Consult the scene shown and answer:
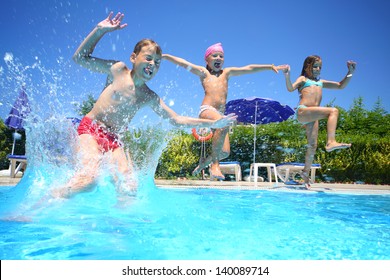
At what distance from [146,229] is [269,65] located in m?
3.94

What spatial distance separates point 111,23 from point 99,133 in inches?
44.3

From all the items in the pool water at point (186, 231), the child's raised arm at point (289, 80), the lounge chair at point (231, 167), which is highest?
the child's raised arm at point (289, 80)

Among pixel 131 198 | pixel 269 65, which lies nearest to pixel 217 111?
pixel 269 65

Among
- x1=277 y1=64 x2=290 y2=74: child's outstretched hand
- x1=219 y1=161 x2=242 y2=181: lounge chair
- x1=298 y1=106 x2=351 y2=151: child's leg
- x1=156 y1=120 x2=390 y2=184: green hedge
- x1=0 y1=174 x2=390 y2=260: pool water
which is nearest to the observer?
x1=0 y1=174 x2=390 y2=260: pool water

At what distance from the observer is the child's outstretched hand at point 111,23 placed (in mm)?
3475

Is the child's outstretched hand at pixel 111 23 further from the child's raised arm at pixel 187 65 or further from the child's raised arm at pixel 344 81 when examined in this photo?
the child's raised arm at pixel 344 81

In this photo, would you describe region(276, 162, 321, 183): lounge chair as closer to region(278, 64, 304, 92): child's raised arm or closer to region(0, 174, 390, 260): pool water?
region(278, 64, 304, 92): child's raised arm

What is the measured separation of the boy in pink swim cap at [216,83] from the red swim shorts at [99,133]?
221 cm

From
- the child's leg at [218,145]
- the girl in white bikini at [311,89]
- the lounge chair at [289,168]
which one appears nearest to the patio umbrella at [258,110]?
the lounge chair at [289,168]

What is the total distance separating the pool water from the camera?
7.79ft

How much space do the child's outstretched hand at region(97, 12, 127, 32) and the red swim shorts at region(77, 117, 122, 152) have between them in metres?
0.95

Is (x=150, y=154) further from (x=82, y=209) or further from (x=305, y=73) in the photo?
(x=305, y=73)

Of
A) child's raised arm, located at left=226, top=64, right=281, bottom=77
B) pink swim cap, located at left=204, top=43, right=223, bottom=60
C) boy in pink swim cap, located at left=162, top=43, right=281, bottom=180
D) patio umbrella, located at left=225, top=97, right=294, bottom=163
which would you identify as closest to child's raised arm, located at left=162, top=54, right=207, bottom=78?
boy in pink swim cap, located at left=162, top=43, right=281, bottom=180

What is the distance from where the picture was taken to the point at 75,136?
154 inches
